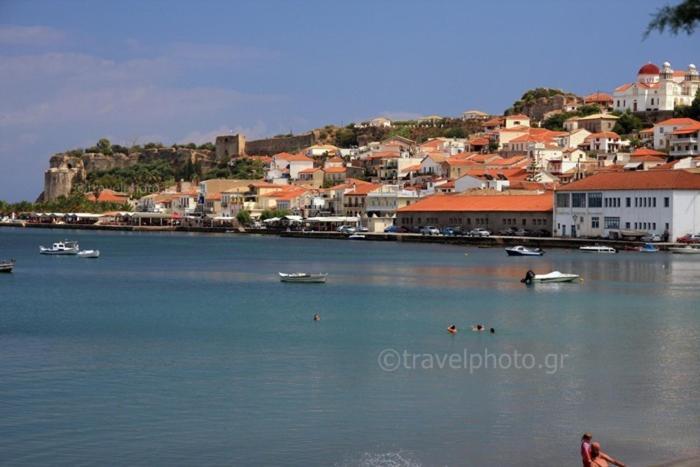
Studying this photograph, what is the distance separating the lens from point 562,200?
6619cm

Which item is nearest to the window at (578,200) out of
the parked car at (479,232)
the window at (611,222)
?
the window at (611,222)

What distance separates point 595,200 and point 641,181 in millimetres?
3473

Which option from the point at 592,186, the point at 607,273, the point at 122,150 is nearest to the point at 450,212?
the point at 592,186

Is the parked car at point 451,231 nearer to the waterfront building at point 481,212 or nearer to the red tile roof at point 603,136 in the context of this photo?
the waterfront building at point 481,212

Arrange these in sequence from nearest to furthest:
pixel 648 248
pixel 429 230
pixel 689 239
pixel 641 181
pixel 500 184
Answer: pixel 648 248 → pixel 689 239 → pixel 641 181 → pixel 429 230 → pixel 500 184

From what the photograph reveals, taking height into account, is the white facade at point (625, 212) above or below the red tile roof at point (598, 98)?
below

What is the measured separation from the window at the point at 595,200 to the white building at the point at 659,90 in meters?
35.8

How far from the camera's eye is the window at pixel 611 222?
63.2m

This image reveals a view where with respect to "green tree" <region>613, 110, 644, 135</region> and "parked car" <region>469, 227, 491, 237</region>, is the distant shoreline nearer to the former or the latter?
"parked car" <region>469, 227, 491, 237</region>

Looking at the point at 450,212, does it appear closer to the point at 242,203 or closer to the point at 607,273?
the point at 242,203

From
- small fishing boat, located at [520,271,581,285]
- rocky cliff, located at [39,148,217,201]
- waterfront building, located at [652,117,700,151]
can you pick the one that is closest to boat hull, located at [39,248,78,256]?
small fishing boat, located at [520,271,581,285]

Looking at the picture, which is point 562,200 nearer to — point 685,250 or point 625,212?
point 625,212

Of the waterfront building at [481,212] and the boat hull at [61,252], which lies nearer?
the boat hull at [61,252]

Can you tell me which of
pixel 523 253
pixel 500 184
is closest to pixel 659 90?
pixel 500 184
